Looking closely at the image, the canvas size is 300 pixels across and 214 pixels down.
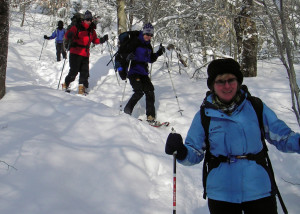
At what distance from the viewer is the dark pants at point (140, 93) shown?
5.81 metres

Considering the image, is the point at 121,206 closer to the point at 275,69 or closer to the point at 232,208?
the point at 232,208

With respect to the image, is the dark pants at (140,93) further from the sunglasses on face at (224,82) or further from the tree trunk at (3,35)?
the sunglasses on face at (224,82)

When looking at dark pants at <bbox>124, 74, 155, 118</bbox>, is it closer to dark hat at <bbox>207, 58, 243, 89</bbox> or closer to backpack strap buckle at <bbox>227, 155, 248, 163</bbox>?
dark hat at <bbox>207, 58, 243, 89</bbox>

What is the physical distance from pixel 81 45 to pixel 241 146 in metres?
6.16

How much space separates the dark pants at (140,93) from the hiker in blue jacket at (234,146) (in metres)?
3.72

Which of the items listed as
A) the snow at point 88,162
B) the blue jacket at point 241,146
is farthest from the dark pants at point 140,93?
the blue jacket at point 241,146

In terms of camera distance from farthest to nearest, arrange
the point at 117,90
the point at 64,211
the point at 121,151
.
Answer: the point at 117,90, the point at 121,151, the point at 64,211

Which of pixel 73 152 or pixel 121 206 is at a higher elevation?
pixel 73 152

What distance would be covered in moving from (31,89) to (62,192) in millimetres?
3190

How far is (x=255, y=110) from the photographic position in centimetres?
205

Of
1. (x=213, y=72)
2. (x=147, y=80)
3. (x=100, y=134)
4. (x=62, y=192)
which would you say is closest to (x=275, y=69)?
(x=147, y=80)

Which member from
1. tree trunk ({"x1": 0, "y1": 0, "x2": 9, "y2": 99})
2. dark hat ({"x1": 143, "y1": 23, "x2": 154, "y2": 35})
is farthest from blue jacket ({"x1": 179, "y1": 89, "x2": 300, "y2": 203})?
dark hat ({"x1": 143, "y1": 23, "x2": 154, "y2": 35})

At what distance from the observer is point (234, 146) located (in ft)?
6.52

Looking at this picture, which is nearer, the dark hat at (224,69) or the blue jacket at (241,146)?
the blue jacket at (241,146)
